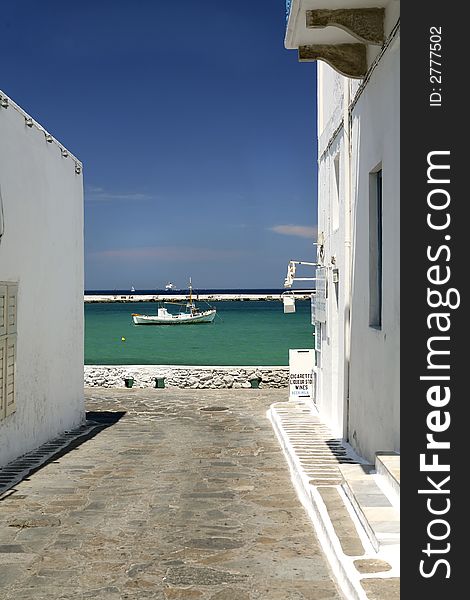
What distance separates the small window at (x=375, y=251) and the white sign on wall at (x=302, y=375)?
8.58m

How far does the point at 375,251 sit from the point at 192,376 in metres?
18.0

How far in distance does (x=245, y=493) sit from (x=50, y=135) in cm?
716

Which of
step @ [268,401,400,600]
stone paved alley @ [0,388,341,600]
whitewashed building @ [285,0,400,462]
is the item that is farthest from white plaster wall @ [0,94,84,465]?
whitewashed building @ [285,0,400,462]

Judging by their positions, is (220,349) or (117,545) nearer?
(117,545)

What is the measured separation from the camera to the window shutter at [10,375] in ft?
34.8

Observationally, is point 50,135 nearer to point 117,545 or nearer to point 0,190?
point 0,190

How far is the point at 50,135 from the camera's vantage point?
42.7 feet

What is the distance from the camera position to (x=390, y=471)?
21.5 ft

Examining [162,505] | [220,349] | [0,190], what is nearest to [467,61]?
[162,505]

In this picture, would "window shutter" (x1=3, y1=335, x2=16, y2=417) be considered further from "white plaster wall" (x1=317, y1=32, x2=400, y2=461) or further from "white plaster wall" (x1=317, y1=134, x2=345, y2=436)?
"white plaster wall" (x1=317, y1=134, x2=345, y2=436)

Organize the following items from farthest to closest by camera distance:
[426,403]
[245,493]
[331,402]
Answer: [331,402]
[245,493]
[426,403]

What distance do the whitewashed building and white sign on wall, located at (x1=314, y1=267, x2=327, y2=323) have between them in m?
0.39

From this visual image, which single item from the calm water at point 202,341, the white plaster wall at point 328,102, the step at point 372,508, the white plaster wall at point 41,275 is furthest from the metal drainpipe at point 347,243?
the calm water at point 202,341

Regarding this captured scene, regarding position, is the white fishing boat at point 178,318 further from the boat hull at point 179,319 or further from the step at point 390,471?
the step at point 390,471
